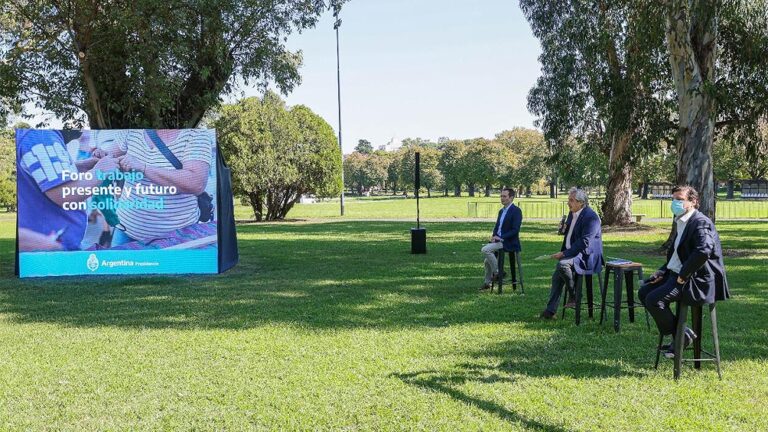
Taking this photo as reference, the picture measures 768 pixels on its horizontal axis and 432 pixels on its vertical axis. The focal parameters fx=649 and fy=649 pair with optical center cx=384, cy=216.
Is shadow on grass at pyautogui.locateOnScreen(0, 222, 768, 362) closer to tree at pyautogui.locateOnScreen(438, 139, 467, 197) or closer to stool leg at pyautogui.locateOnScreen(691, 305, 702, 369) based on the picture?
stool leg at pyautogui.locateOnScreen(691, 305, 702, 369)

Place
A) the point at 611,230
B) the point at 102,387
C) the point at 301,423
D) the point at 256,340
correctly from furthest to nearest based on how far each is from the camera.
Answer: the point at 611,230 → the point at 256,340 → the point at 102,387 → the point at 301,423

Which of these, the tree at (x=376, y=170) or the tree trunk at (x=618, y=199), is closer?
the tree trunk at (x=618, y=199)

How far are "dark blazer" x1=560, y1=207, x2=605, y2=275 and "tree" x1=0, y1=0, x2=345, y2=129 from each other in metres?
9.77

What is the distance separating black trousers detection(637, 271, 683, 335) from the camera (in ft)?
17.9

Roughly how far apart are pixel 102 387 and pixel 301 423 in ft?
6.38

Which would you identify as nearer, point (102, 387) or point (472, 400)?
point (472, 400)

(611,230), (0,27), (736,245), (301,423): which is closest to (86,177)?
(0,27)

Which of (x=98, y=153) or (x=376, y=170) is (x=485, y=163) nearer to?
(x=376, y=170)

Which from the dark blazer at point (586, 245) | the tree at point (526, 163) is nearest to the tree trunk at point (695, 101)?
the dark blazer at point (586, 245)

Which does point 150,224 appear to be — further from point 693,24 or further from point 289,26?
point 693,24

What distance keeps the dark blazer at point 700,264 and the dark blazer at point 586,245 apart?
83.9 inches

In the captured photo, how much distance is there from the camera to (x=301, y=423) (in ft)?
14.8

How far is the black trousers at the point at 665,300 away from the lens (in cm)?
544

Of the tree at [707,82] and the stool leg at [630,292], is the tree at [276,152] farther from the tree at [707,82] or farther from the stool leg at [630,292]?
the stool leg at [630,292]
